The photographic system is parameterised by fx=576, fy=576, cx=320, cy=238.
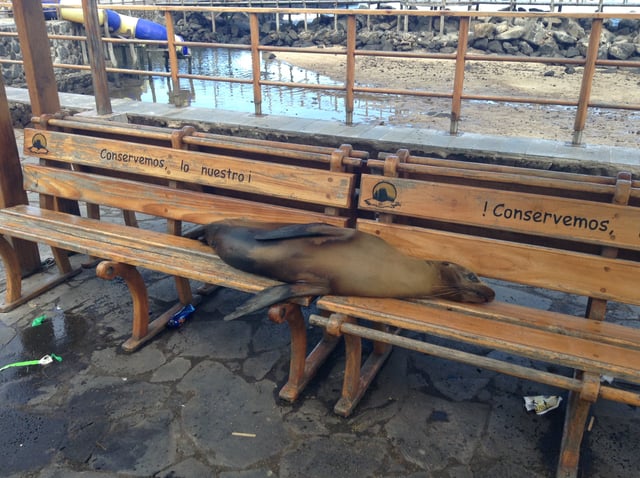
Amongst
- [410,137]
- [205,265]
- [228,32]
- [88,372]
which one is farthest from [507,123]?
[228,32]

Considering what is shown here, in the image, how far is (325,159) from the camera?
324 centimetres

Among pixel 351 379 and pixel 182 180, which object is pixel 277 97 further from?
pixel 351 379

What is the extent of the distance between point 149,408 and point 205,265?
787mm

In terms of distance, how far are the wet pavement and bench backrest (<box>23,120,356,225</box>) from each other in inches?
29.6

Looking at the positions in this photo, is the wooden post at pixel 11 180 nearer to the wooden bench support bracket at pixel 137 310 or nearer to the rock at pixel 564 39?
the wooden bench support bracket at pixel 137 310

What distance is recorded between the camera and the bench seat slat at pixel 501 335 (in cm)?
236

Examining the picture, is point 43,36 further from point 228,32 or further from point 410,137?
point 228,32

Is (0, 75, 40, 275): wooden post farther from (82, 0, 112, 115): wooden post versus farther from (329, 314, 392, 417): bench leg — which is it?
(329, 314, 392, 417): bench leg

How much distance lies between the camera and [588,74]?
190 inches

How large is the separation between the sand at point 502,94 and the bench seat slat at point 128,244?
2.86m

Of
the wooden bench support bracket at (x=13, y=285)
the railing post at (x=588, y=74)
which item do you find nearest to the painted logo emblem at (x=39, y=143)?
the wooden bench support bracket at (x=13, y=285)

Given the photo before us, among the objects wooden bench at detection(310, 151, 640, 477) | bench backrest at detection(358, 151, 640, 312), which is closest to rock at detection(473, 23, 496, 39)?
bench backrest at detection(358, 151, 640, 312)

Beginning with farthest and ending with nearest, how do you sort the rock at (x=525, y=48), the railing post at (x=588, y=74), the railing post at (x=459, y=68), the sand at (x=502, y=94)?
the rock at (x=525, y=48) → the sand at (x=502, y=94) → the railing post at (x=459, y=68) → the railing post at (x=588, y=74)

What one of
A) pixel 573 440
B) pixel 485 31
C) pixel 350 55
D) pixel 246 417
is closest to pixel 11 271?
pixel 246 417
